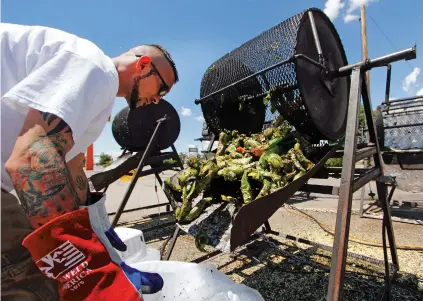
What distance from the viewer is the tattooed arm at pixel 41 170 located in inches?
35.9

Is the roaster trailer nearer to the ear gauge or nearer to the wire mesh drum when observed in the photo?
the wire mesh drum

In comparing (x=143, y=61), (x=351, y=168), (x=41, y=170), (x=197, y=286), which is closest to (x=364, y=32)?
(x=351, y=168)

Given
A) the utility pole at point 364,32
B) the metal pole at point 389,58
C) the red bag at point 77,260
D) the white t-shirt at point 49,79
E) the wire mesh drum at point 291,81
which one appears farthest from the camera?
the utility pole at point 364,32

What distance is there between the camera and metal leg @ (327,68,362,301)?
6.04 feet

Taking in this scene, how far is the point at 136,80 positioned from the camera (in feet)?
5.63

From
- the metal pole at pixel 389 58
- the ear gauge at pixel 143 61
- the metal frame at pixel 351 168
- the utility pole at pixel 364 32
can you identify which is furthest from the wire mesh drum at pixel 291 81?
the utility pole at pixel 364 32

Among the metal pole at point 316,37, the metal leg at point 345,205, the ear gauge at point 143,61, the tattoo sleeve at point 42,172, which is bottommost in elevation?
the metal leg at point 345,205

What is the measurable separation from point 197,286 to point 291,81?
83.4 inches

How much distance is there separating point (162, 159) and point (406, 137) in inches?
237

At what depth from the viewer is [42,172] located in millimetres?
919

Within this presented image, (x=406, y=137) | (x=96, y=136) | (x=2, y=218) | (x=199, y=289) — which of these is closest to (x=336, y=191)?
(x=199, y=289)

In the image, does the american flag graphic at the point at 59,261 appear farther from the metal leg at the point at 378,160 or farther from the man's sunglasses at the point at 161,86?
the metal leg at the point at 378,160

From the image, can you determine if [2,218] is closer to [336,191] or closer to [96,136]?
[96,136]

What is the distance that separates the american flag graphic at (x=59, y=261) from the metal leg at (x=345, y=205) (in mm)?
1700
